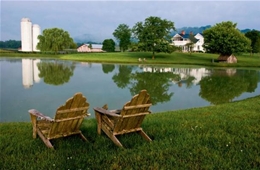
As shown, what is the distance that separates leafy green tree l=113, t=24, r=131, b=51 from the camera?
99.6m

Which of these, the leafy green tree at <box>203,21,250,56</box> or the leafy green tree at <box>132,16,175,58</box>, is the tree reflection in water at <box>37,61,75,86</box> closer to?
the leafy green tree at <box>132,16,175,58</box>

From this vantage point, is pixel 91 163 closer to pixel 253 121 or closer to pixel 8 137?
pixel 8 137

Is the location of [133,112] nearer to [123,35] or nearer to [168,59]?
[168,59]

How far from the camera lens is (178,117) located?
882 cm

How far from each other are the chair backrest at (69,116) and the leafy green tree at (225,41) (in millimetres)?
50737

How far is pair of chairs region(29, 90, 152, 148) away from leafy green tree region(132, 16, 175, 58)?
49.9 m

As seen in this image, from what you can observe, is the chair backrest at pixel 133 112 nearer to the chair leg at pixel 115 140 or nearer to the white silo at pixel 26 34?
the chair leg at pixel 115 140

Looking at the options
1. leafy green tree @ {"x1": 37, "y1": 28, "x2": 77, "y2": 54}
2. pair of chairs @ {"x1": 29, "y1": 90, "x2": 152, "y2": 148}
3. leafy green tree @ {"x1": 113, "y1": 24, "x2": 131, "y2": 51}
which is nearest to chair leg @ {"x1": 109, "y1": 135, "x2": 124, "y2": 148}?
pair of chairs @ {"x1": 29, "y1": 90, "x2": 152, "y2": 148}

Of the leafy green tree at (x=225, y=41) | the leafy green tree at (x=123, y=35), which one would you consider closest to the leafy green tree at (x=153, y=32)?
the leafy green tree at (x=225, y=41)

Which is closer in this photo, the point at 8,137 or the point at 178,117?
the point at 8,137

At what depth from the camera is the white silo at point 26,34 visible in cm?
13612

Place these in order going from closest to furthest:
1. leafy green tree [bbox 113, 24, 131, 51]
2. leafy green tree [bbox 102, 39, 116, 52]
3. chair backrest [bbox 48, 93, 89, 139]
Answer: chair backrest [bbox 48, 93, 89, 139] → leafy green tree [bbox 113, 24, 131, 51] → leafy green tree [bbox 102, 39, 116, 52]

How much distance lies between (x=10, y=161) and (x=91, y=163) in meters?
1.54

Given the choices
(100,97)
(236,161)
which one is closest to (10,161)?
(236,161)
